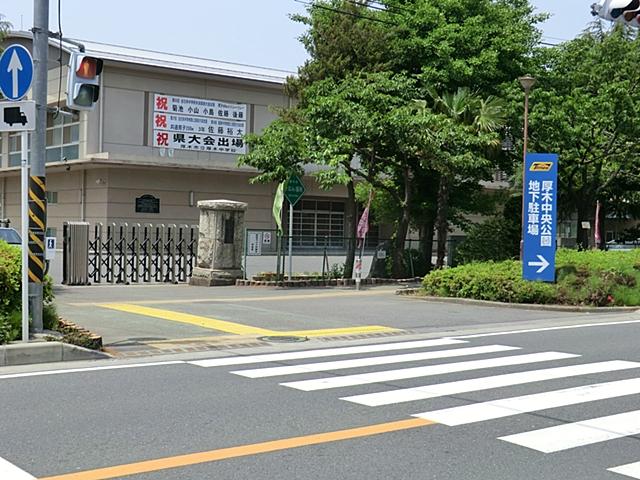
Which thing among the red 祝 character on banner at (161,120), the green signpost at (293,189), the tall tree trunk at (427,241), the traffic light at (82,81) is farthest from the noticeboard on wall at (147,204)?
the traffic light at (82,81)

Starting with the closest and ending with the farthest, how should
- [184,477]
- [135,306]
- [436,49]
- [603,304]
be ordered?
[184,477] → [135,306] → [603,304] → [436,49]

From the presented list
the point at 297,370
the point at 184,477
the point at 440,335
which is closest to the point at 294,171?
the point at 440,335

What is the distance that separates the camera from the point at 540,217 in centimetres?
1945

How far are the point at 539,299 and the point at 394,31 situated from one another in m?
11.7

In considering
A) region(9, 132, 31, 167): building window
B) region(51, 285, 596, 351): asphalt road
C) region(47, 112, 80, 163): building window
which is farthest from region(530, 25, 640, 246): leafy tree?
region(9, 132, 31, 167): building window

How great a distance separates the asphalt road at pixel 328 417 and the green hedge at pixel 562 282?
722 cm

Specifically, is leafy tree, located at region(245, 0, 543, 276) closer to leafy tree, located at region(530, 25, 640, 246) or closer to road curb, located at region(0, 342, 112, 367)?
leafy tree, located at region(530, 25, 640, 246)

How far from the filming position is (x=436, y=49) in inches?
1018

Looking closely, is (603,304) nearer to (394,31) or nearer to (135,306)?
(135,306)

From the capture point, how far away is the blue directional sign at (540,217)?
19109 mm

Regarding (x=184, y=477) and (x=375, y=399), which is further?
(x=375, y=399)

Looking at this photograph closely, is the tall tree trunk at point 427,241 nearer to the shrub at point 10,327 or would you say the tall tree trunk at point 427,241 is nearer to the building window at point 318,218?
the building window at point 318,218

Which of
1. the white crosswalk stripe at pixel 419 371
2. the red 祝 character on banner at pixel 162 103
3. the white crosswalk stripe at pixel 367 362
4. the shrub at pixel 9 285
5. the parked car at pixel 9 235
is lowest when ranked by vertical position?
the white crosswalk stripe at pixel 367 362

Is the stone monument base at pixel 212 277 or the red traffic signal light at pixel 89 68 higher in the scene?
the red traffic signal light at pixel 89 68
